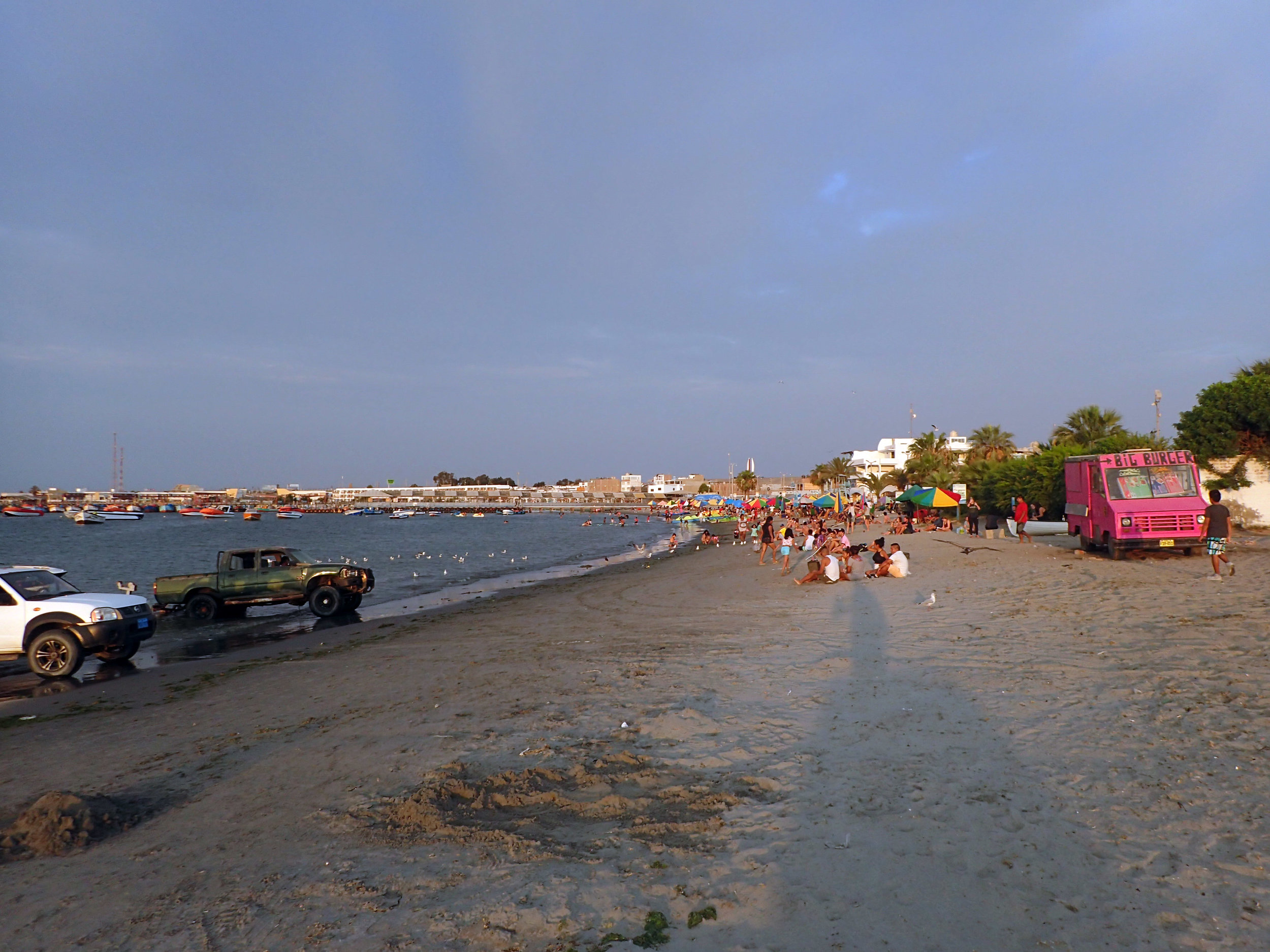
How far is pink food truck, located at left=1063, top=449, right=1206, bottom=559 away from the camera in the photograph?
685 inches

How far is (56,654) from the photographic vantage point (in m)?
12.3

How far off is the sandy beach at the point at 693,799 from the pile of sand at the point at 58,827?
35 millimetres

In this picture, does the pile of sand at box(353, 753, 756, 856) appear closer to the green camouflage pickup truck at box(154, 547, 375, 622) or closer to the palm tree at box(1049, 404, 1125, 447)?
the green camouflage pickup truck at box(154, 547, 375, 622)

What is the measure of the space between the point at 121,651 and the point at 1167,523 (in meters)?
23.1

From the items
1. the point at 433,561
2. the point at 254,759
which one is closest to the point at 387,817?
the point at 254,759

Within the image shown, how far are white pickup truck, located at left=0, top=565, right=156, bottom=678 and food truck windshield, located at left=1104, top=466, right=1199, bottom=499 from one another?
2244 centimetres

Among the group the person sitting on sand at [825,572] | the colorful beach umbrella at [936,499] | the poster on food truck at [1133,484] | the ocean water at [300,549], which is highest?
the poster on food truck at [1133,484]

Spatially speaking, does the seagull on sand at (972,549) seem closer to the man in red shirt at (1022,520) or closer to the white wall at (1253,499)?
the man in red shirt at (1022,520)

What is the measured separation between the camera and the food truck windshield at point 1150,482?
17891mm

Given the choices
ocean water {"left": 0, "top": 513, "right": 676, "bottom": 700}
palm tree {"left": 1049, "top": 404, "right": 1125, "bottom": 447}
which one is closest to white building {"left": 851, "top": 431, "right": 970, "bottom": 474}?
ocean water {"left": 0, "top": 513, "right": 676, "bottom": 700}

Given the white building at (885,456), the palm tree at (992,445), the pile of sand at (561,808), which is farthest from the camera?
the white building at (885,456)

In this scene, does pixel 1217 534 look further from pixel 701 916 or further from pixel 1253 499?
pixel 1253 499

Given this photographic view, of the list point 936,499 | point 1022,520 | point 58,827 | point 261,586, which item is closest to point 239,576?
point 261,586

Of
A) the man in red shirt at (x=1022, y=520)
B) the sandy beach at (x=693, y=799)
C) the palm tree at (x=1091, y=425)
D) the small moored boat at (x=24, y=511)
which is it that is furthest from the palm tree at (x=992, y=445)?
the small moored boat at (x=24, y=511)
